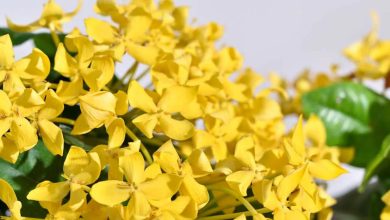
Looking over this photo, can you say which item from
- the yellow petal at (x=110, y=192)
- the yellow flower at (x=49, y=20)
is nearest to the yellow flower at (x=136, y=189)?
the yellow petal at (x=110, y=192)

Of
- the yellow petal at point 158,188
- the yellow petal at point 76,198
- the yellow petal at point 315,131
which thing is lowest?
the yellow petal at point 315,131

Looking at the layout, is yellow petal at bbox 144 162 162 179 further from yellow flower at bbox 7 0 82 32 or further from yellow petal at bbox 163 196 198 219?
yellow flower at bbox 7 0 82 32

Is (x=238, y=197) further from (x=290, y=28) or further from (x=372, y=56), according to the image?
(x=290, y=28)

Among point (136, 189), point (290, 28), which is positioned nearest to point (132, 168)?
point (136, 189)

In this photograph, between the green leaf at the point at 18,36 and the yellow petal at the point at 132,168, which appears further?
the green leaf at the point at 18,36

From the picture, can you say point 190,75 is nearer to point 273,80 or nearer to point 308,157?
point 308,157

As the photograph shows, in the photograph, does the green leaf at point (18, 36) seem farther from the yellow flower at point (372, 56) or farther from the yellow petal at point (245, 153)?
the yellow flower at point (372, 56)
